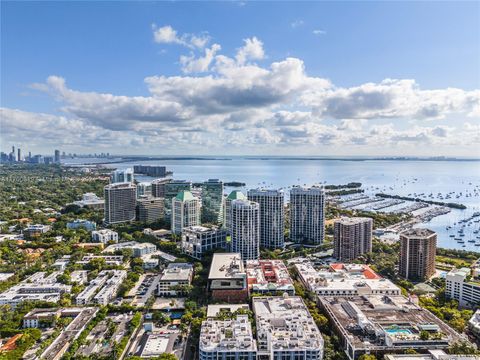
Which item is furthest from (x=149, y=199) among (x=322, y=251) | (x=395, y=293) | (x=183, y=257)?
(x=395, y=293)

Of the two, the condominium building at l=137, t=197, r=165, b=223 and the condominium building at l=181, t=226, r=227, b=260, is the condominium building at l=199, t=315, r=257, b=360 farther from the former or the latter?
the condominium building at l=137, t=197, r=165, b=223

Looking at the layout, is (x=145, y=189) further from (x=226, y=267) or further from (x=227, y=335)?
(x=227, y=335)

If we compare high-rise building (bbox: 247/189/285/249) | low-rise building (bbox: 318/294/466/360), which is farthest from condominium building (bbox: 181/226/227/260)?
low-rise building (bbox: 318/294/466/360)

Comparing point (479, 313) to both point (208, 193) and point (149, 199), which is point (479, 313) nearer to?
point (208, 193)

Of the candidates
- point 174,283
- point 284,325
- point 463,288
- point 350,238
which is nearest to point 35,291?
point 174,283

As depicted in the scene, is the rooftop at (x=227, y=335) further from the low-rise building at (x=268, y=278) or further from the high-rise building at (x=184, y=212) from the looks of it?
the high-rise building at (x=184, y=212)

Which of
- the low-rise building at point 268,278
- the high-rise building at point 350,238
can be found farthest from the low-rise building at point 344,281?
the high-rise building at point 350,238
